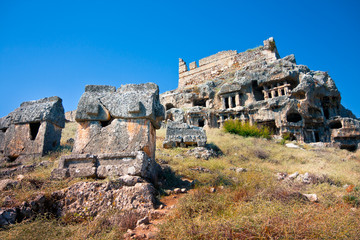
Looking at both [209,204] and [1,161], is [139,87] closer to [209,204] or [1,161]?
[209,204]

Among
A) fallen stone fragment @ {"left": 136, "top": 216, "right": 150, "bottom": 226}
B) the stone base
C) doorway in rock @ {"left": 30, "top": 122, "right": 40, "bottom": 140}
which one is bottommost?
fallen stone fragment @ {"left": 136, "top": 216, "right": 150, "bottom": 226}

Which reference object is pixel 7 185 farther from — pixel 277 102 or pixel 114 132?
pixel 277 102

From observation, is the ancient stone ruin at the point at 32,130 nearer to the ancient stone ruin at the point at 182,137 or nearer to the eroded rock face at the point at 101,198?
the eroded rock face at the point at 101,198

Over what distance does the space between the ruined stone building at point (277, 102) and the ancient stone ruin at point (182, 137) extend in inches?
380

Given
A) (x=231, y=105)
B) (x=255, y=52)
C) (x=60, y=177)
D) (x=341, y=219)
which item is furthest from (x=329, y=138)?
(x=60, y=177)

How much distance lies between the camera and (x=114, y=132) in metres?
4.05

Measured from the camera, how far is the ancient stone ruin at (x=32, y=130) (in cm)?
650

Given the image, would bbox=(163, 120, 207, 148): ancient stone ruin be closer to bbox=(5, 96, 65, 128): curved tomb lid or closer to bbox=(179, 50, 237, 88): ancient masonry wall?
bbox=(5, 96, 65, 128): curved tomb lid

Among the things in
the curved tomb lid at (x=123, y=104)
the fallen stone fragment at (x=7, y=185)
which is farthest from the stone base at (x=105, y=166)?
the curved tomb lid at (x=123, y=104)

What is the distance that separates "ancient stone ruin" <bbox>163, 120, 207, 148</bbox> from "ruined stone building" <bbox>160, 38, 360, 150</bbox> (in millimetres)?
9640

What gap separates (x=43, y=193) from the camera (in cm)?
288

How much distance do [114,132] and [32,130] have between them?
4.79 meters

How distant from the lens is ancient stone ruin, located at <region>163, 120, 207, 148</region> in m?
9.90

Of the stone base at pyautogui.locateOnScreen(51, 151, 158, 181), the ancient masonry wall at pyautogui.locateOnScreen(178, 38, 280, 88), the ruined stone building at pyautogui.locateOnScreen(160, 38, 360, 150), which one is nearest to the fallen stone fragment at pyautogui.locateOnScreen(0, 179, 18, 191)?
the stone base at pyautogui.locateOnScreen(51, 151, 158, 181)
